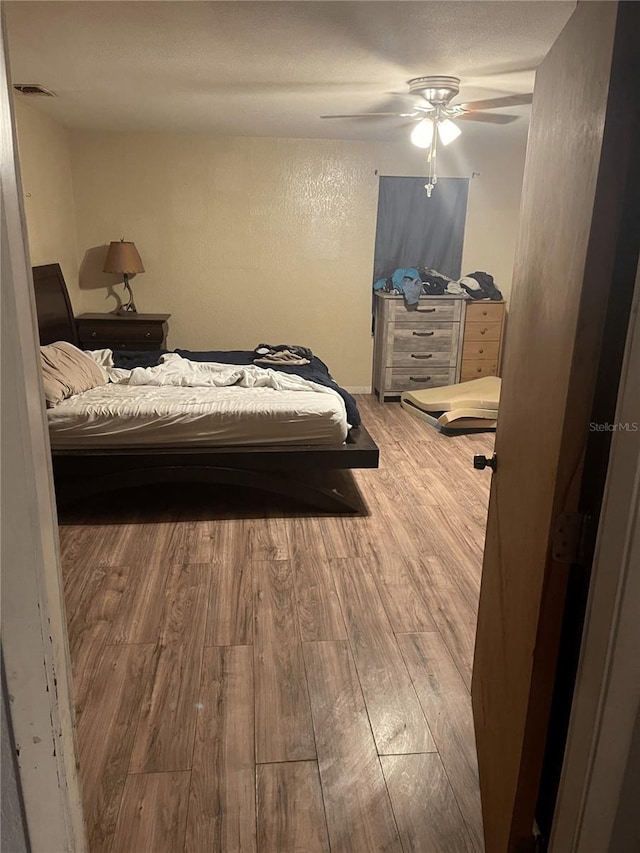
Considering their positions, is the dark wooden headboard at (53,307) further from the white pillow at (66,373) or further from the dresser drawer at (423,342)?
the dresser drawer at (423,342)

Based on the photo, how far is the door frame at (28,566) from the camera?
88 centimetres

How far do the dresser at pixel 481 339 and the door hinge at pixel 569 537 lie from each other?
4590 millimetres

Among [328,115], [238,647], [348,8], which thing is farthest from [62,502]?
[328,115]

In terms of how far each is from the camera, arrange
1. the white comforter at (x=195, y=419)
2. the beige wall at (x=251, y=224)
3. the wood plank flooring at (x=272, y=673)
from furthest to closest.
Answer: the beige wall at (x=251, y=224) < the white comforter at (x=195, y=419) < the wood plank flooring at (x=272, y=673)

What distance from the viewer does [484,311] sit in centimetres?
552

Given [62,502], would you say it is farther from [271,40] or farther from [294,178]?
[294,178]

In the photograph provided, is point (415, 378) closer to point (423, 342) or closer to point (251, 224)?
point (423, 342)

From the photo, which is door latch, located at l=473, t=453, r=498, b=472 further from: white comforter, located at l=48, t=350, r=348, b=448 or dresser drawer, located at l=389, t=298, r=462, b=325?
dresser drawer, located at l=389, t=298, r=462, b=325

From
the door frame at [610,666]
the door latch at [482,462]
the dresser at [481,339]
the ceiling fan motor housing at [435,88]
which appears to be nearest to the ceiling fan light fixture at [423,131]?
the ceiling fan motor housing at [435,88]

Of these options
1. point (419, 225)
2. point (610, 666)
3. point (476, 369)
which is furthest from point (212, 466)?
point (419, 225)

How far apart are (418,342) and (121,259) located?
2632mm

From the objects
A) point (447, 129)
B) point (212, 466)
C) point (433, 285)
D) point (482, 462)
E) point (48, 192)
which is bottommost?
point (212, 466)

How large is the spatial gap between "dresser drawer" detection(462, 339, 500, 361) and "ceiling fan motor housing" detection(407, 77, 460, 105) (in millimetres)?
2489

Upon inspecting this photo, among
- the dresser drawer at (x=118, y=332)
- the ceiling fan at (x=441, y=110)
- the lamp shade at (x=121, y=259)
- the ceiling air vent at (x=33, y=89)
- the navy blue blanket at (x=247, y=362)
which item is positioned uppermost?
the ceiling air vent at (x=33, y=89)
